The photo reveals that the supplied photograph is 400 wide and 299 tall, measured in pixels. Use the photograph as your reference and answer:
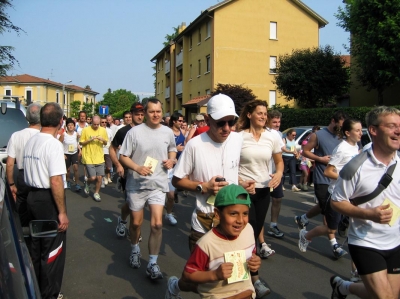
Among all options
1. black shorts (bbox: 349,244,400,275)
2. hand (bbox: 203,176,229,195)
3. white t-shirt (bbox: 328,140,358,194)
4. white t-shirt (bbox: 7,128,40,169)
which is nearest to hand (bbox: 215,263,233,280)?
hand (bbox: 203,176,229,195)

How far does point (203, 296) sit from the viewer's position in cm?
306

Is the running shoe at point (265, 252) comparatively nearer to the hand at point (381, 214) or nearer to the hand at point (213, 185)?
the hand at point (213, 185)

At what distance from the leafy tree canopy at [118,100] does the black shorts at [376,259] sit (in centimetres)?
11105

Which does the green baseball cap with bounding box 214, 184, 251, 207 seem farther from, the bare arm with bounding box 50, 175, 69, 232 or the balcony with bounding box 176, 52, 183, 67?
the balcony with bounding box 176, 52, 183, 67

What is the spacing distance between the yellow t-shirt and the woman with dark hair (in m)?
6.12

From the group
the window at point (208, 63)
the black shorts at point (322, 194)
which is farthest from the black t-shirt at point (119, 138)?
the window at point (208, 63)

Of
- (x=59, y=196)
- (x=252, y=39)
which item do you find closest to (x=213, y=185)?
(x=59, y=196)

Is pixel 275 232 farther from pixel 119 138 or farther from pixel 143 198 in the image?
pixel 119 138

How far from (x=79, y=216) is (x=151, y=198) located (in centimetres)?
361

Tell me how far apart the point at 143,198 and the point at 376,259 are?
118 inches

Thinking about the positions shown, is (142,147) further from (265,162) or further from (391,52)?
(391,52)

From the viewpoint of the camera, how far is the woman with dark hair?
17.3 ft

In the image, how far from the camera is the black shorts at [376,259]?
334cm

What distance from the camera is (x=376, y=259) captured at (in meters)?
3.34
